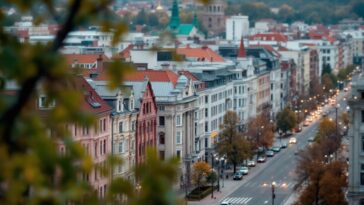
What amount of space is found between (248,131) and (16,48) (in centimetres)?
7844

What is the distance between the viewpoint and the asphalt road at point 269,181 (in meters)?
62.0

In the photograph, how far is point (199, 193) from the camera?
6338 centimetres

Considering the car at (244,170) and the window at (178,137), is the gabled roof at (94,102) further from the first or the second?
the car at (244,170)

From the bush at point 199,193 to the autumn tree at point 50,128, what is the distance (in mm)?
55109

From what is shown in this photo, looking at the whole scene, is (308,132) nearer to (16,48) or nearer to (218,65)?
(218,65)

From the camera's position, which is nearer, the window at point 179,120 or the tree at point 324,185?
the tree at point 324,185

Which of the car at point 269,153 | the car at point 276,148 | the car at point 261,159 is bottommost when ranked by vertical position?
the car at point 276,148

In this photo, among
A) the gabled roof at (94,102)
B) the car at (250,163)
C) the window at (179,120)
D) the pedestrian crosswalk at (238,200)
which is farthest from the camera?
the car at (250,163)

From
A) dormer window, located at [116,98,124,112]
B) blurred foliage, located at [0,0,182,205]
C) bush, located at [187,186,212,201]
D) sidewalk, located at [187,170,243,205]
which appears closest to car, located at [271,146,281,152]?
sidewalk, located at [187,170,243,205]

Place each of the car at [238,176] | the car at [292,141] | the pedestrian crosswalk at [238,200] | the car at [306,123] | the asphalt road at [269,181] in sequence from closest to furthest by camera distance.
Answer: the pedestrian crosswalk at [238,200] → the asphalt road at [269,181] → the car at [238,176] → the car at [292,141] → the car at [306,123]

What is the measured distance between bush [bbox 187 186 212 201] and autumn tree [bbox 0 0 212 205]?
55.1 m

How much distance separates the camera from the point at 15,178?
636 cm

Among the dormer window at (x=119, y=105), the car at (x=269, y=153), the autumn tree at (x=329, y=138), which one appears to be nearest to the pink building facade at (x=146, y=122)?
the dormer window at (x=119, y=105)

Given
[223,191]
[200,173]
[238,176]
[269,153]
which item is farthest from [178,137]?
[269,153]
